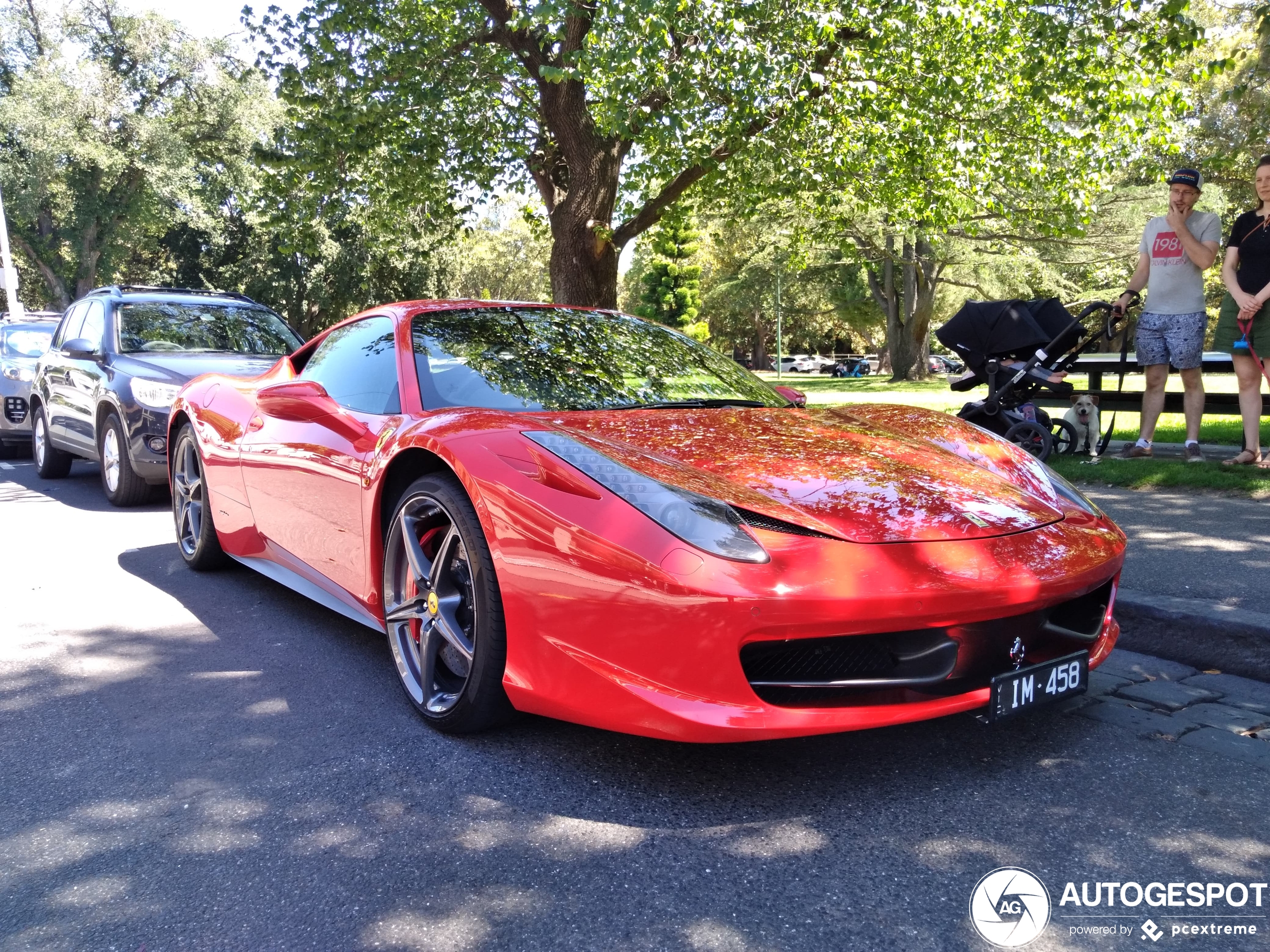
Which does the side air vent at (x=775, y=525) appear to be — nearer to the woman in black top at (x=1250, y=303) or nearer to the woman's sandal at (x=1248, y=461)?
the woman in black top at (x=1250, y=303)

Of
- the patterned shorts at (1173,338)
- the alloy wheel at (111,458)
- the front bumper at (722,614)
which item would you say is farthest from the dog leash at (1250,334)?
the alloy wheel at (111,458)

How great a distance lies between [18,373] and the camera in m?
10.8

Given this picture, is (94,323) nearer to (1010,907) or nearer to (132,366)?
(132,366)

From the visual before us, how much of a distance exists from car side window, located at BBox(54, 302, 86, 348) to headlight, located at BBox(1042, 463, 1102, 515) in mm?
8358

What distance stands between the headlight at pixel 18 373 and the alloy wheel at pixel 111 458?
13.6ft

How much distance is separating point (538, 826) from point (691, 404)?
1760mm

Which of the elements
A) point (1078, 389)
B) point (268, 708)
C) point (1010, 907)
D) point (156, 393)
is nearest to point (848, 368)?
point (1078, 389)

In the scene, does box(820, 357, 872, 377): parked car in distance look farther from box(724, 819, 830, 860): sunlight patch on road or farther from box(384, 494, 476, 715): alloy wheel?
box(724, 819, 830, 860): sunlight patch on road

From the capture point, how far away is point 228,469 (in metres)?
4.66

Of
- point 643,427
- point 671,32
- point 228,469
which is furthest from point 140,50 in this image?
point 643,427

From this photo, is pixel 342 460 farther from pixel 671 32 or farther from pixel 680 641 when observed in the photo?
pixel 671 32

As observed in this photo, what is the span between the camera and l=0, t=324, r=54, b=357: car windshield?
11.4 metres

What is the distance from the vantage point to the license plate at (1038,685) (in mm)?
2467

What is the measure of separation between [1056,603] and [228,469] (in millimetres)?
3689
